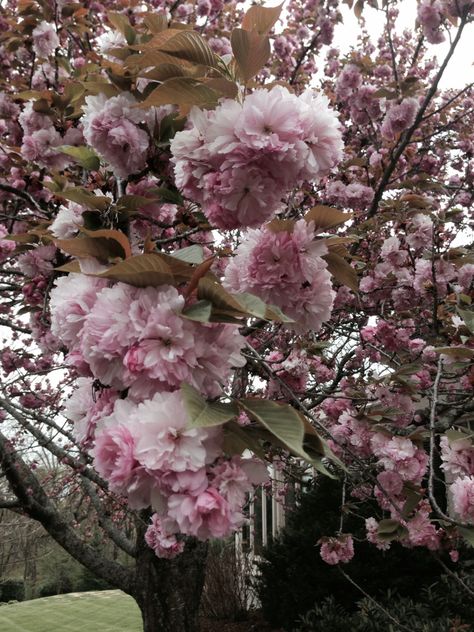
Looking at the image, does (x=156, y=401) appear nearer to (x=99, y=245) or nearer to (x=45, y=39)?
(x=99, y=245)

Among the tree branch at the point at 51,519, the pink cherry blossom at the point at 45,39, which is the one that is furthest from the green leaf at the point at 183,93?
the tree branch at the point at 51,519

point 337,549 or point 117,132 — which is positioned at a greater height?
point 117,132

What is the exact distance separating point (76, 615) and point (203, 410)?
9.69 m

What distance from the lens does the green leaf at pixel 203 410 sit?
2.28 feet

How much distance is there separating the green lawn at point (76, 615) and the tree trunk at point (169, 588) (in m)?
4.55

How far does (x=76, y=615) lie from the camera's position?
346 inches

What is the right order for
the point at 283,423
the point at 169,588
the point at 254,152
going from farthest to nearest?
the point at 169,588
the point at 254,152
the point at 283,423

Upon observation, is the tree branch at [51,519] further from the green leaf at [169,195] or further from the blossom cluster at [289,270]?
the blossom cluster at [289,270]

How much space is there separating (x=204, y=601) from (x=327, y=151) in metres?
8.39

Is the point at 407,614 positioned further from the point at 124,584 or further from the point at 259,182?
the point at 259,182

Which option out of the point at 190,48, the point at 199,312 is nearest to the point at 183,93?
the point at 190,48

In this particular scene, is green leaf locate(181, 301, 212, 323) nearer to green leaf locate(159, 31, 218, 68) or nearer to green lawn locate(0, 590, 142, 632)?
green leaf locate(159, 31, 218, 68)

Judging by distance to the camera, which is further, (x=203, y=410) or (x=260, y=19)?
(x=260, y=19)

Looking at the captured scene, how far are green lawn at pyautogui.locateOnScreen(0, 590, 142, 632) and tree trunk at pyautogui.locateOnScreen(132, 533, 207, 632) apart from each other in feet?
14.9
